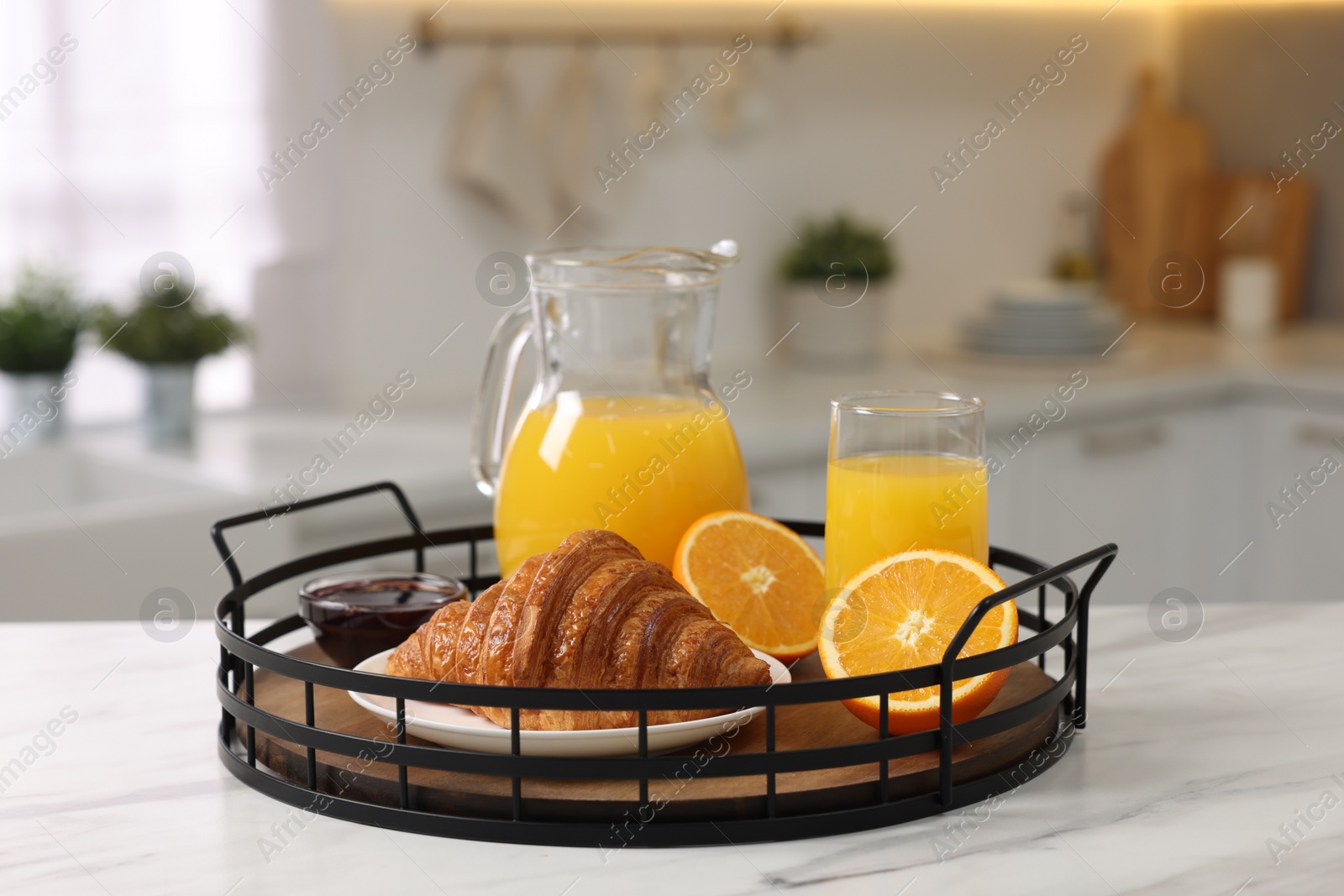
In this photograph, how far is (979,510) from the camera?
36.3 inches

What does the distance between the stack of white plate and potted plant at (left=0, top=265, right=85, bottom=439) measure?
68.6 inches

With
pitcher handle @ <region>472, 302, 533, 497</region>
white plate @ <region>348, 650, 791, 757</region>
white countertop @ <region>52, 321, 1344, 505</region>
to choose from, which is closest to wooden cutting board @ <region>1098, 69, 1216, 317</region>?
white countertop @ <region>52, 321, 1344, 505</region>

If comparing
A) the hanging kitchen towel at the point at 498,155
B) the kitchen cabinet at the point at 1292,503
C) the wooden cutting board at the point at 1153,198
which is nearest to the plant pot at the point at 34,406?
the hanging kitchen towel at the point at 498,155

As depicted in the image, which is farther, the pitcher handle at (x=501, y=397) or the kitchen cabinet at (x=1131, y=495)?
the kitchen cabinet at (x=1131, y=495)

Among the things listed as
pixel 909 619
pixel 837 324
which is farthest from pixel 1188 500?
pixel 909 619

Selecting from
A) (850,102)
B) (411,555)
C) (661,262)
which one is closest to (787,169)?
(850,102)

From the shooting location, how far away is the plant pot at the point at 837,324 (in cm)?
283

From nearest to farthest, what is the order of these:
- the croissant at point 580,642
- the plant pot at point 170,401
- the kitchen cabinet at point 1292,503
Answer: the croissant at point 580,642, the plant pot at point 170,401, the kitchen cabinet at point 1292,503

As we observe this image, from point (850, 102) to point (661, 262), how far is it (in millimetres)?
2168

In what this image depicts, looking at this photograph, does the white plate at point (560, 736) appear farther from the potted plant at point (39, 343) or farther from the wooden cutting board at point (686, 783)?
the potted plant at point (39, 343)

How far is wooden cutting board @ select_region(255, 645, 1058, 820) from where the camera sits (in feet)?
2.26

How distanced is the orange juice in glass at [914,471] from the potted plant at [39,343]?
1507mm

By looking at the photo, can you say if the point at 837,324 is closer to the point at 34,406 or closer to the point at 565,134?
the point at 565,134

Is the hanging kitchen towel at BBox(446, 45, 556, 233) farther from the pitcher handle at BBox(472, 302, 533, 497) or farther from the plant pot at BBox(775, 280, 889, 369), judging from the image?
the pitcher handle at BBox(472, 302, 533, 497)
